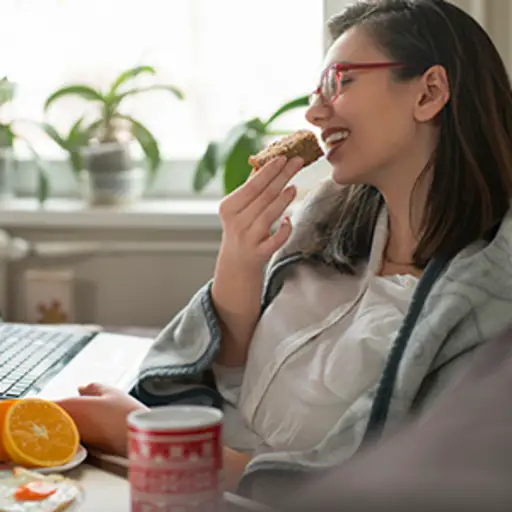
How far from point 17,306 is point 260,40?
2.84ft

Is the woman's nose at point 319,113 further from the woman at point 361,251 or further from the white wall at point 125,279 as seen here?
the white wall at point 125,279

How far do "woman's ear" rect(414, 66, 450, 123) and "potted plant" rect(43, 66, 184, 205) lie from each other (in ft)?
3.68

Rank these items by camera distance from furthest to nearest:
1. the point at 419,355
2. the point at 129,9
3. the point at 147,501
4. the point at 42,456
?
the point at 129,9 < the point at 419,355 < the point at 42,456 < the point at 147,501

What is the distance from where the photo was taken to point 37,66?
248 cm

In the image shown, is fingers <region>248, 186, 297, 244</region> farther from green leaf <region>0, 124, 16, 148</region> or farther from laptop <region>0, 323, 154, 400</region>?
green leaf <region>0, 124, 16, 148</region>

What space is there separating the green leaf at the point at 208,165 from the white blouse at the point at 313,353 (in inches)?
37.2

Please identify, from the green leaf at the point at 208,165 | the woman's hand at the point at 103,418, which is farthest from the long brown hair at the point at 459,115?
the green leaf at the point at 208,165

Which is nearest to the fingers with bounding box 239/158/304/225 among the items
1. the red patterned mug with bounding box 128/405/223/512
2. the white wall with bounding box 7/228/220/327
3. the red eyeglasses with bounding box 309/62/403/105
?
the red eyeglasses with bounding box 309/62/403/105

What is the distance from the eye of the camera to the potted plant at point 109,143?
89.6 inches

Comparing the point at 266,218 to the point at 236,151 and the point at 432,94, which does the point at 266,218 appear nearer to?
the point at 432,94

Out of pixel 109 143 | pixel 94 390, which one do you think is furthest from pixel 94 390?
pixel 109 143

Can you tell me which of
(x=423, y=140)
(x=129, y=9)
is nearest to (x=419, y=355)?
(x=423, y=140)

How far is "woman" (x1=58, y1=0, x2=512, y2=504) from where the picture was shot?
3.88ft

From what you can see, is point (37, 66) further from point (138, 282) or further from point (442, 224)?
point (442, 224)
